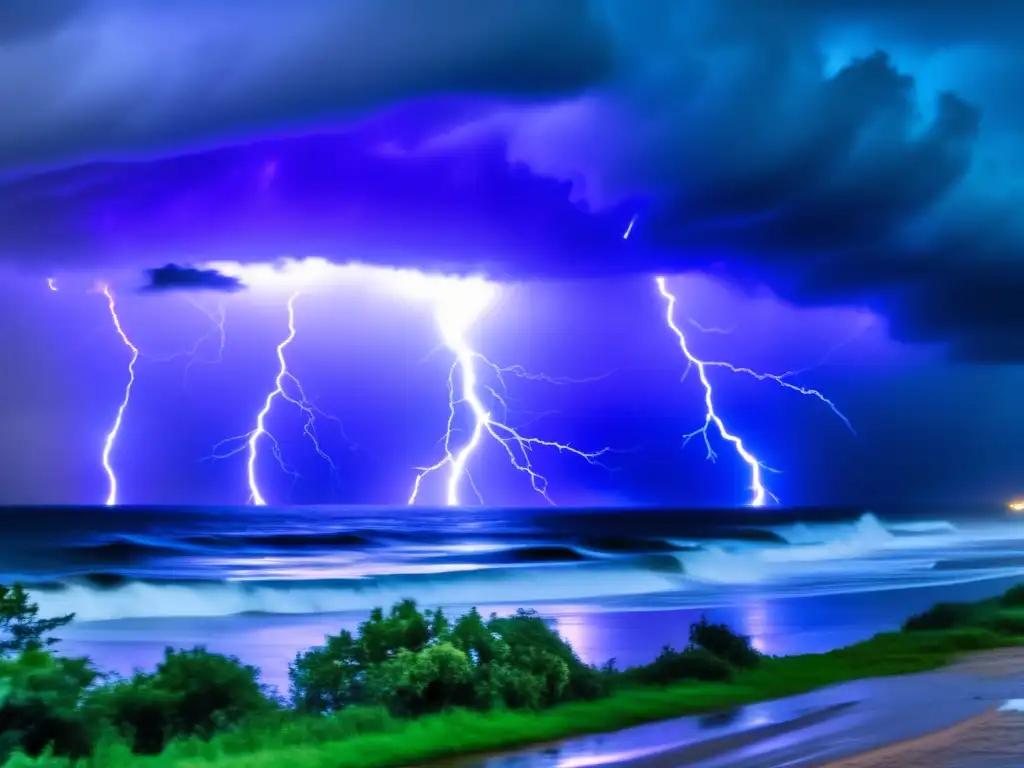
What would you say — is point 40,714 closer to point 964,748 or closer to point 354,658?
point 354,658

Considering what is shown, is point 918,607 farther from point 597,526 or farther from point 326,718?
point 597,526

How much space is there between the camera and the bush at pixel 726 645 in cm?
1502

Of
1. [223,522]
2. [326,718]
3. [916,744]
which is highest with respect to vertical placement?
[223,522]

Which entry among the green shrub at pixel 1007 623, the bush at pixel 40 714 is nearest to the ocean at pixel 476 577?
the green shrub at pixel 1007 623

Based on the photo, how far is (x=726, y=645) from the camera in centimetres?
1522

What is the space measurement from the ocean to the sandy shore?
8258 millimetres

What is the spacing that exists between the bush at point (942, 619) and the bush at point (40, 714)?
15.9 meters

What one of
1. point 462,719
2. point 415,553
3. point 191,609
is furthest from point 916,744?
point 415,553

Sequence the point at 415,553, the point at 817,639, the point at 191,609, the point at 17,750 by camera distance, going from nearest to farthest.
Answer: the point at 17,750 < the point at 817,639 < the point at 191,609 < the point at 415,553

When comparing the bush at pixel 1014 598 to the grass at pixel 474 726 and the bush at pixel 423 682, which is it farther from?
the bush at pixel 423 682

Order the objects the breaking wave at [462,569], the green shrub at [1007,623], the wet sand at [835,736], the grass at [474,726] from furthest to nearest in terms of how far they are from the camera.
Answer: the breaking wave at [462,569], the green shrub at [1007,623], the grass at [474,726], the wet sand at [835,736]

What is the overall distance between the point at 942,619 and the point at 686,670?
865 centimetres

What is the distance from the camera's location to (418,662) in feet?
37.9

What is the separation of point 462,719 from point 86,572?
38621 millimetres
